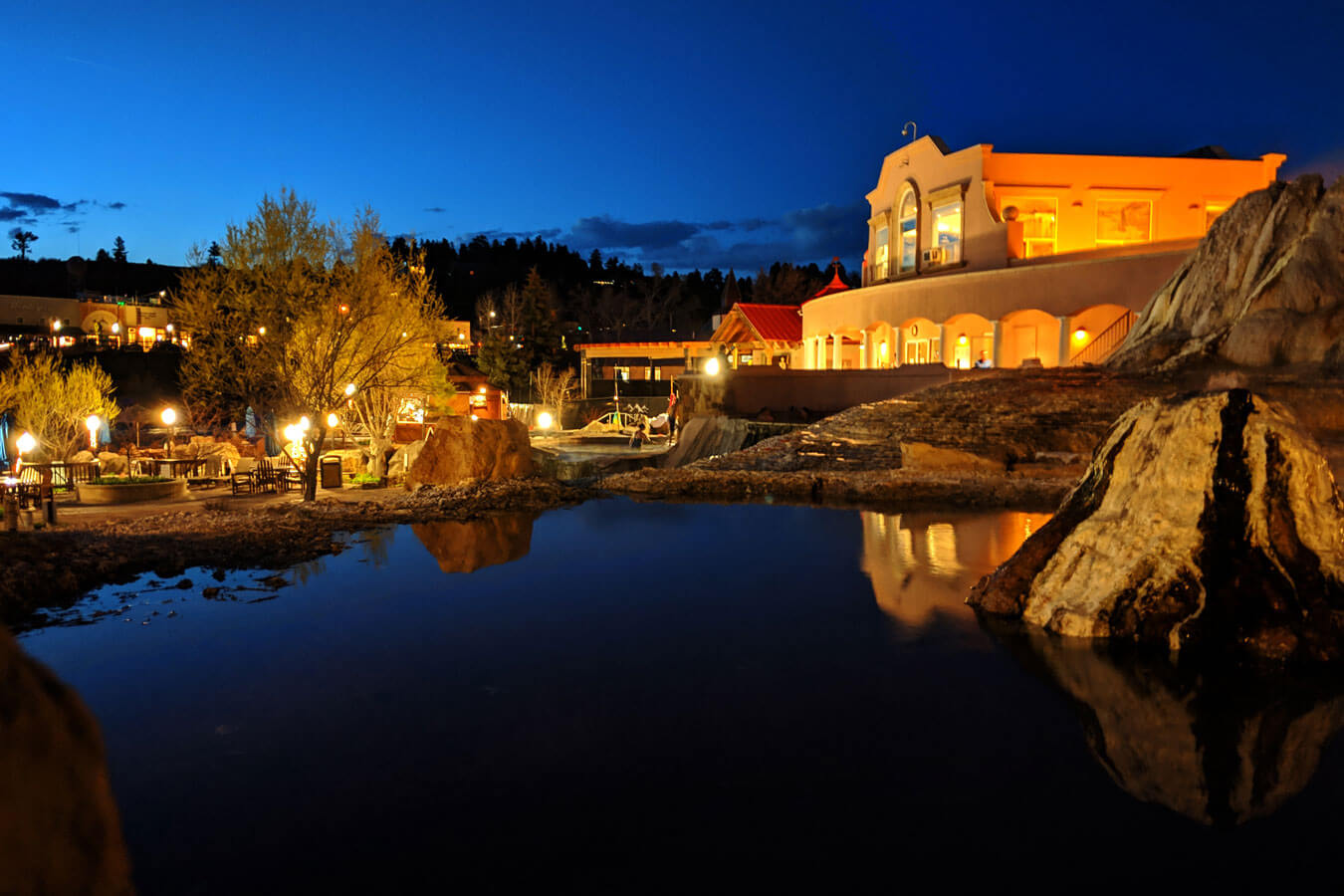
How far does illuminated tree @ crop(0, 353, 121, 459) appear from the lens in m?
21.3

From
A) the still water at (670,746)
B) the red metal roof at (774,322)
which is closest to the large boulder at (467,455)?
the still water at (670,746)

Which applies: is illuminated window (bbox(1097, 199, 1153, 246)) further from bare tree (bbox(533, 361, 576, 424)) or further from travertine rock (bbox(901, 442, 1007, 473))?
bare tree (bbox(533, 361, 576, 424))

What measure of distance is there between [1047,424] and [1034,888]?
15897 mm

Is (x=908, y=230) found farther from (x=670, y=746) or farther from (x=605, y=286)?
(x=605, y=286)

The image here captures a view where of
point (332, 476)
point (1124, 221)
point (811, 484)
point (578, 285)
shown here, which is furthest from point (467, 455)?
point (578, 285)

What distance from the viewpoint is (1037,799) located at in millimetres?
4875

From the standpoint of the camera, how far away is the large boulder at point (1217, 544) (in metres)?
7.00

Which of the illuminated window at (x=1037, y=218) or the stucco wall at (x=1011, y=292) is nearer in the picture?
the stucco wall at (x=1011, y=292)

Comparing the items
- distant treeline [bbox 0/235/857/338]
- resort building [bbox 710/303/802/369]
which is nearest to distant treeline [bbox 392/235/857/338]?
distant treeline [bbox 0/235/857/338]

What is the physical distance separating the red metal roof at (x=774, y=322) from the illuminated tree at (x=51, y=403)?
81.3 feet

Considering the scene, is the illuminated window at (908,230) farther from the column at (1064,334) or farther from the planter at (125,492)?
the planter at (125,492)

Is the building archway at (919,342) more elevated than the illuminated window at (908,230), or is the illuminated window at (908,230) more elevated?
the illuminated window at (908,230)

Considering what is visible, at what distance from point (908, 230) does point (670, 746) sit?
31214 mm

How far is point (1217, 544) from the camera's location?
7164 mm
